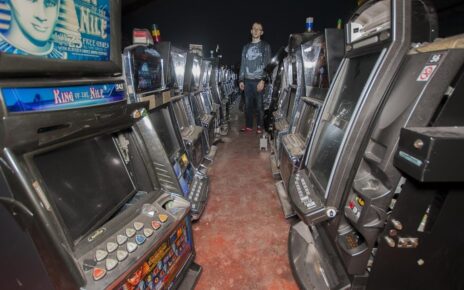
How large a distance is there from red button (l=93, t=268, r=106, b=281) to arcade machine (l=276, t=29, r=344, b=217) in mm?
1537

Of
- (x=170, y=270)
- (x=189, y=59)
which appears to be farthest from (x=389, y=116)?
(x=189, y=59)

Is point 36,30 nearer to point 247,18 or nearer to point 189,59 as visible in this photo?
point 189,59

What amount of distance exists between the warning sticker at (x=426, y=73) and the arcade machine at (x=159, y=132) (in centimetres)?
134

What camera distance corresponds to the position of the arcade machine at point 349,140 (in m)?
1.02

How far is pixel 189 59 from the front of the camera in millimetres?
3826

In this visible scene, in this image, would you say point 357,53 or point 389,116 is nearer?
point 389,116

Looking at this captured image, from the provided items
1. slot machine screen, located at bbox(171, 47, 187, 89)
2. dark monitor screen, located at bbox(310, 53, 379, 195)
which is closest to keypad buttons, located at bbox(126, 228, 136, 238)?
dark monitor screen, located at bbox(310, 53, 379, 195)

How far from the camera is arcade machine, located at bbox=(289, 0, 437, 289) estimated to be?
3.35 ft

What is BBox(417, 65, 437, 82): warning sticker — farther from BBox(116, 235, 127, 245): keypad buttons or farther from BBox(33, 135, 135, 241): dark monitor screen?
BBox(33, 135, 135, 241): dark monitor screen

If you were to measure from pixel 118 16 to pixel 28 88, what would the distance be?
0.65 metres

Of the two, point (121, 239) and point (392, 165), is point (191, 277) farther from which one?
point (392, 165)

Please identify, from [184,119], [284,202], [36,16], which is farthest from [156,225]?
[184,119]

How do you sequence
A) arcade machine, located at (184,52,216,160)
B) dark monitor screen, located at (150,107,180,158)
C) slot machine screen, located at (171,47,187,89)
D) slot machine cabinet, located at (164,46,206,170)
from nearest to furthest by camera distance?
1. dark monitor screen, located at (150,107,180,158)
2. slot machine cabinet, located at (164,46,206,170)
3. slot machine screen, located at (171,47,187,89)
4. arcade machine, located at (184,52,216,160)

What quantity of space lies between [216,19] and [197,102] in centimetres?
625
